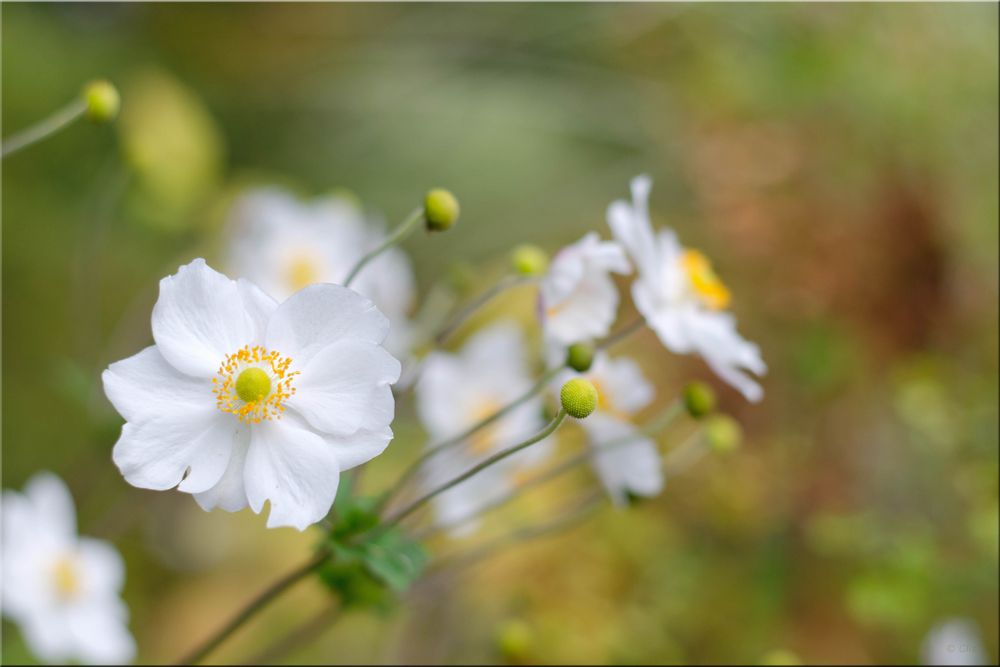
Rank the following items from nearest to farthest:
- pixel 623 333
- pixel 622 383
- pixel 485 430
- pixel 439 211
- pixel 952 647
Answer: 1. pixel 439 211
2. pixel 623 333
3. pixel 622 383
4. pixel 952 647
5. pixel 485 430

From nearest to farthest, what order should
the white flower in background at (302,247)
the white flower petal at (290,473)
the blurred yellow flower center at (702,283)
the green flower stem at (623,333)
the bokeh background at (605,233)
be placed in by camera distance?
1. the white flower petal at (290,473)
2. the green flower stem at (623,333)
3. the blurred yellow flower center at (702,283)
4. the white flower in background at (302,247)
5. the bokeh background at (605,233)

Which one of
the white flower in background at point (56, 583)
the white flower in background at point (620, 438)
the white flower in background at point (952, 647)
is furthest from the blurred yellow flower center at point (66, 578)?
the white flower in background at point (952, 647)

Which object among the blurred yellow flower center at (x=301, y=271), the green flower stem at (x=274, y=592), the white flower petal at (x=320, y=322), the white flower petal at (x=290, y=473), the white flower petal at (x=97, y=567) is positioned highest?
the blurred yellow flower center at (x=301, y=271)

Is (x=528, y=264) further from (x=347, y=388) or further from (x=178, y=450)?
(x=178, y=450)

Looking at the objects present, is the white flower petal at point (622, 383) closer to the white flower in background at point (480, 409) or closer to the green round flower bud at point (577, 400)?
the white flower in background at point (480, 409)

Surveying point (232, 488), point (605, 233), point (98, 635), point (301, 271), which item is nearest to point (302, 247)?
point (301, 271)
